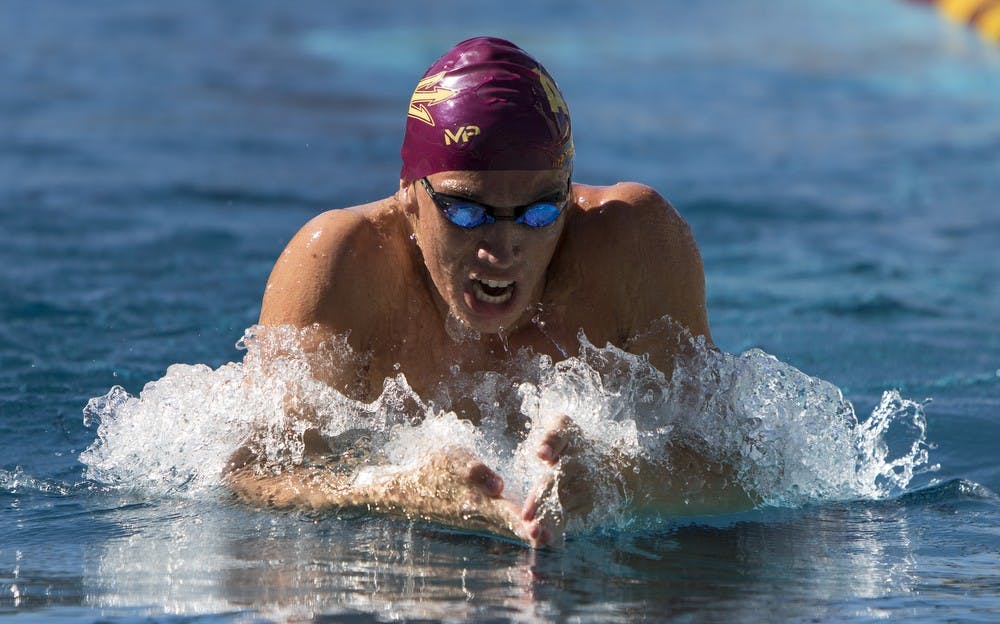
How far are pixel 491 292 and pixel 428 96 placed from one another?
22.3 inches

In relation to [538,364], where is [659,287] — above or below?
above

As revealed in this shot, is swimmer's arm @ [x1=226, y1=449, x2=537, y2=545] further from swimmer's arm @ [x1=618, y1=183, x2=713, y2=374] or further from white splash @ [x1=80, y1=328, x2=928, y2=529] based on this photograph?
swimmer's arm @ [x1=618, y1=183, x2=713, y2=374]

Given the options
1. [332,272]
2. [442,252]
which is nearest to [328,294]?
[332,272]

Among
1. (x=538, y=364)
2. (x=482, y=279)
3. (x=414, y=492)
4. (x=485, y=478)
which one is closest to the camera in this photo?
(x=485, y=478)

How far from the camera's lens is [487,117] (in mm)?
3559

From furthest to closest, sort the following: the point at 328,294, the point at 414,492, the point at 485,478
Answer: the point at 328,294, the point at 414,492, the point at 485,478

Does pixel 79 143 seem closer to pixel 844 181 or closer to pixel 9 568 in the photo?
pixel 844 181

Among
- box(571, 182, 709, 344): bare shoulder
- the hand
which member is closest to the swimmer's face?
box(571, 182, 709, 344): bare shoulder

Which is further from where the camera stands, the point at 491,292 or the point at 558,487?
the point at 491,292

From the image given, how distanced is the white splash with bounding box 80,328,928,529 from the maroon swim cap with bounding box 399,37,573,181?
0.56 m

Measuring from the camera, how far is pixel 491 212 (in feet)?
11.5

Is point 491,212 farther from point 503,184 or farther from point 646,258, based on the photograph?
point 646,258

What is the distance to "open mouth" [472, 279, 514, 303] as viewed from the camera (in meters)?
3.59

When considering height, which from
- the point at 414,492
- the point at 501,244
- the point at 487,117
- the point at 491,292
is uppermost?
the point at 487,117
